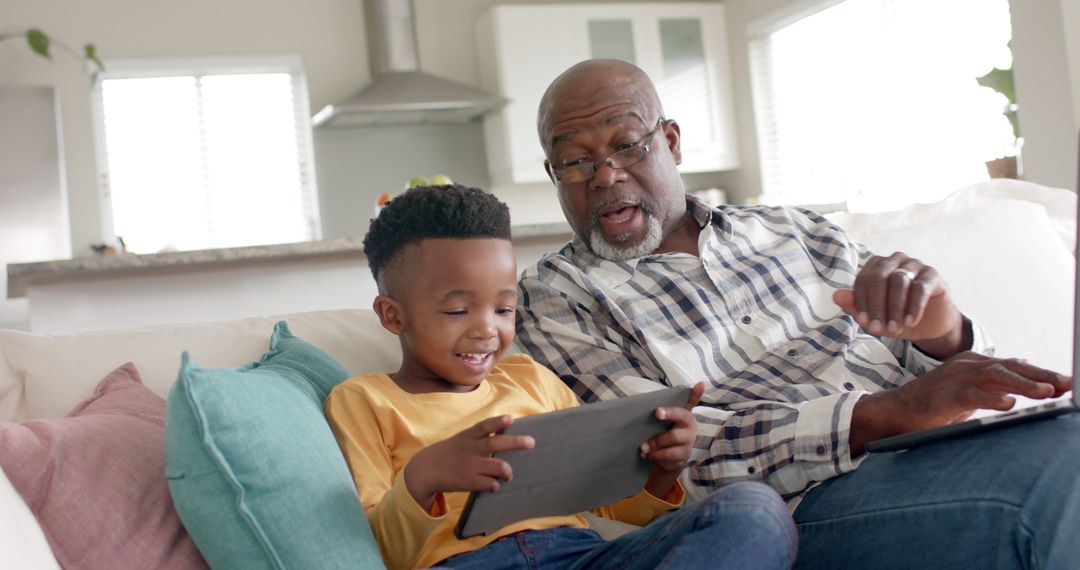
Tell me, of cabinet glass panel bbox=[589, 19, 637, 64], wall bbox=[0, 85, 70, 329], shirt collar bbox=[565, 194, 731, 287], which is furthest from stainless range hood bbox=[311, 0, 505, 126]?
shirt collar bbox=[565, 194, 731, 287]

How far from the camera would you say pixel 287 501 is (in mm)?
1145

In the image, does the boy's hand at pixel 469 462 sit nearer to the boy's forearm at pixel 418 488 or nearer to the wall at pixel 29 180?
the boy's forearm at pixel 418 488

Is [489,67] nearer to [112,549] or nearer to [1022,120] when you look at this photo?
[1022,120]

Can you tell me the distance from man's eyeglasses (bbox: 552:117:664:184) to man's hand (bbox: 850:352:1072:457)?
62 centimetres

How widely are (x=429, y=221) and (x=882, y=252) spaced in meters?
0.94

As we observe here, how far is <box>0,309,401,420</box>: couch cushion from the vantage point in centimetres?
147

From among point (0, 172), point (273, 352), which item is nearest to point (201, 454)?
point (273, 352)

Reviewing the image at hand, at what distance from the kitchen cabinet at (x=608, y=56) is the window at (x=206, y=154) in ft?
3.61

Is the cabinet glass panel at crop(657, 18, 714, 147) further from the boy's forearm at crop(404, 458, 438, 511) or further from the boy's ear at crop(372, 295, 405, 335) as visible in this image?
the boy's forearm at crop(404, 458, 438, 511)

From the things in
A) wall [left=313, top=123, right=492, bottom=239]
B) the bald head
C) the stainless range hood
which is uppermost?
the stainless range hood

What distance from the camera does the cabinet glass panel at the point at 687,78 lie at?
645 centimetres

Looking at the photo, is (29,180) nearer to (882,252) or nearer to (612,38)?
(612,38)

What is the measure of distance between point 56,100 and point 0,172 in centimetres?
47

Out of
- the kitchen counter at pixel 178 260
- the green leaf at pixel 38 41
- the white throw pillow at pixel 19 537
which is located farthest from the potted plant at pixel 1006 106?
the green leaf at pixel 38 41
